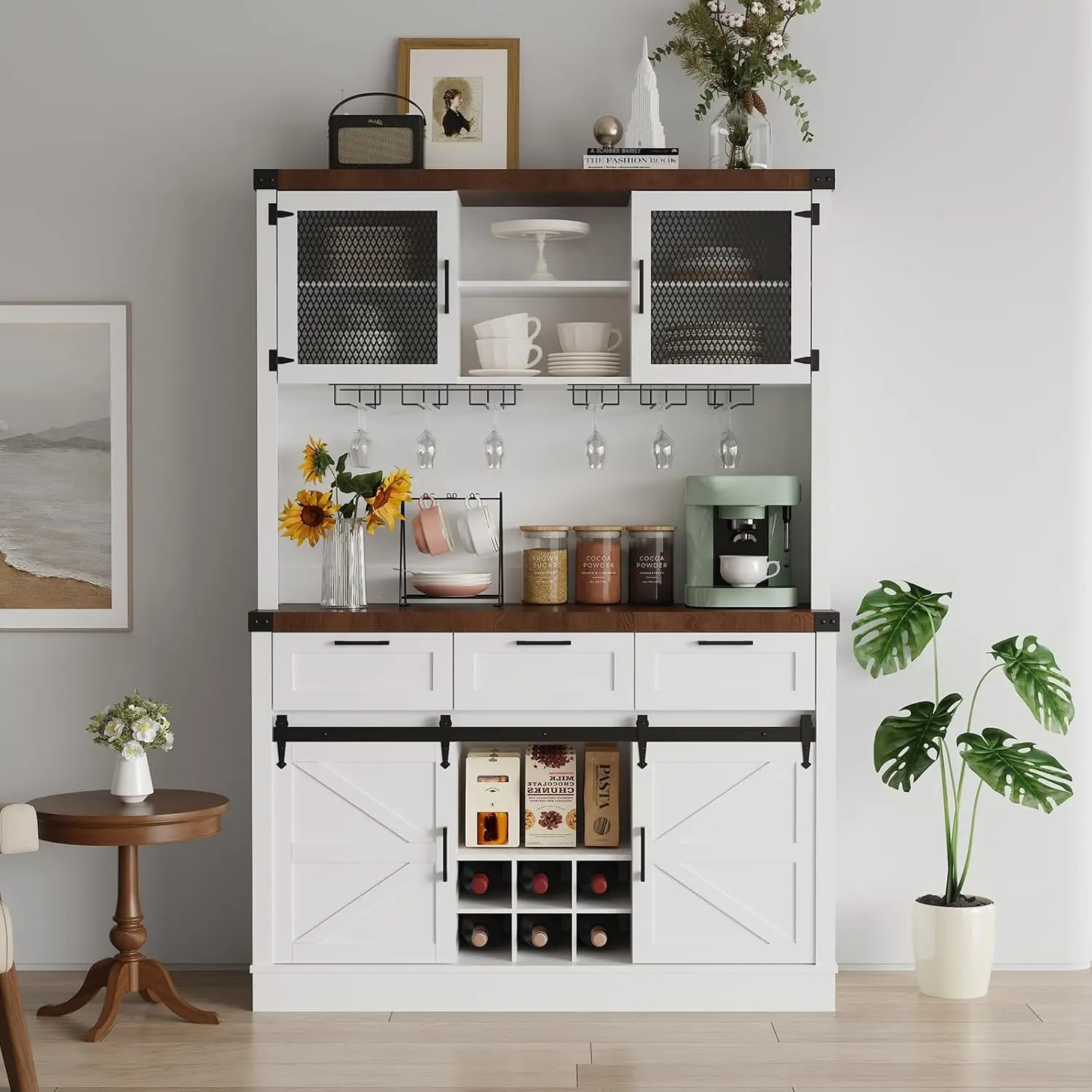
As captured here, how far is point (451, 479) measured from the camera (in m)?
3.63

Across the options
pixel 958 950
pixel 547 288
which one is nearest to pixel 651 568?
pixel 547 288

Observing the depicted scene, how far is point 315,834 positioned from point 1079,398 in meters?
2.52

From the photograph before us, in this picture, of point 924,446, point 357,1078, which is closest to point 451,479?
point 924,446

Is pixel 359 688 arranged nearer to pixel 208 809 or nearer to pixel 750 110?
pixel 208 809

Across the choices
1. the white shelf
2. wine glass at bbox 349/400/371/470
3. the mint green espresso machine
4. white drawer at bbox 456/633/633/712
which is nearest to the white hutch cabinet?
white drawer at bbox 456/633/633/712

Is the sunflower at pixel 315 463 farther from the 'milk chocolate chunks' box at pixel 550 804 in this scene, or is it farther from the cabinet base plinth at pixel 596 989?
the cabinet base plinth at pixel 596 989

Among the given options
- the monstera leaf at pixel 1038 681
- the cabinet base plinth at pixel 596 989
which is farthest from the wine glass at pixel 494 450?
the monstera leaf at pixel 1038 681

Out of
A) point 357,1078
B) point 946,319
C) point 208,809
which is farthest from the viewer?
point 946,319

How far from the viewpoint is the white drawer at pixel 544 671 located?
3.22m

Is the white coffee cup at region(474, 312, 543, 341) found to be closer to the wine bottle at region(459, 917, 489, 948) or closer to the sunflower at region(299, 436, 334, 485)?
the sunflower at region(299, 436, 334, 485)

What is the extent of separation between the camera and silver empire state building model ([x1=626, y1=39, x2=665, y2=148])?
133 inches

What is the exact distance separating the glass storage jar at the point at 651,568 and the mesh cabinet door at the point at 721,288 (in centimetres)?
45

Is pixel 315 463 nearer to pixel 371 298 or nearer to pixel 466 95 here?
pixel 371 298

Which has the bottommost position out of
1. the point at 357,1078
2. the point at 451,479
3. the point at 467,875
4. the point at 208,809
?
the point at 357,1078
